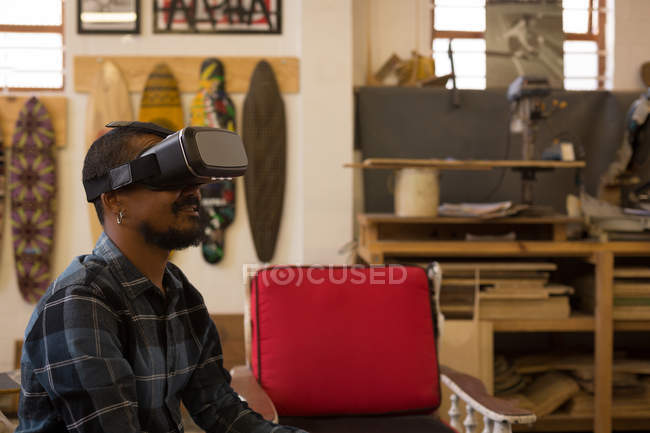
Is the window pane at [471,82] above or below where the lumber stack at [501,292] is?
above

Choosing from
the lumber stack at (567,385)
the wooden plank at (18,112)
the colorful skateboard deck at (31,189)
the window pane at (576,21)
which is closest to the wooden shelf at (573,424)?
the lumber stack at (567,385)

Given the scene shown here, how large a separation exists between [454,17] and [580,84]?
32.1 inches

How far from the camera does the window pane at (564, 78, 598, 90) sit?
11.4ft

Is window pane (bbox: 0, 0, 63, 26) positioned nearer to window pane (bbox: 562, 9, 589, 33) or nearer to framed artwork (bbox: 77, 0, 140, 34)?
framed artwork (bbox: 77, 0, 140, 34)

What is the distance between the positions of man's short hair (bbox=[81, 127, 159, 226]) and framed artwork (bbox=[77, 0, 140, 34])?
7.53 ft

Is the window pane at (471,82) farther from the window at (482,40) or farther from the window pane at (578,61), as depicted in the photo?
the window pane at (578,61)

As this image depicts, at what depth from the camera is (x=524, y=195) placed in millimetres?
2764

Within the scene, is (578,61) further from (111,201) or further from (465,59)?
(111,201)

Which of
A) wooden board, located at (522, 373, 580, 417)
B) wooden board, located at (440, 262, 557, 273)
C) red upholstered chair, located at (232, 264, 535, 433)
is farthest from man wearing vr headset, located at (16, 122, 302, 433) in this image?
wooden board, located at (522, 373, 580, 417)

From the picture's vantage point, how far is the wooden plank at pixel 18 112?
307cm

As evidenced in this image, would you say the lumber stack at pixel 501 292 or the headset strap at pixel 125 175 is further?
the lumber stack at pixel 501 292

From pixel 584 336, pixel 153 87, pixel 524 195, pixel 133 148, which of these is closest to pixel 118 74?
pixel 153 87

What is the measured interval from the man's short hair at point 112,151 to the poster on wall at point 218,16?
224cm

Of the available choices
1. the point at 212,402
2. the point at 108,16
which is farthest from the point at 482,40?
the point at 212,402
